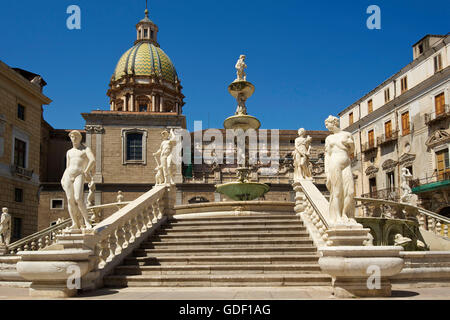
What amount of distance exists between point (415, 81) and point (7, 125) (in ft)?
98.2

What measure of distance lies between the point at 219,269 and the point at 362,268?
10.1 ft

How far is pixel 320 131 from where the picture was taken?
173 ft

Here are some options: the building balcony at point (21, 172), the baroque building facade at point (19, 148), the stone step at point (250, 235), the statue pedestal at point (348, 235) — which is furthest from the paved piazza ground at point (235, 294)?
the building balcony at point (21, 172)

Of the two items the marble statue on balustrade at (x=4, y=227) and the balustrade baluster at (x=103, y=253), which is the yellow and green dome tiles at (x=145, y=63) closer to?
the marble statue on balustrade at (x=4, y=227)

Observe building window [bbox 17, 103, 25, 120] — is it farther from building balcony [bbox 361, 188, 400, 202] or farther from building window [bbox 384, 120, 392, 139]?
building window [bbox 384, 120, 392, 139]

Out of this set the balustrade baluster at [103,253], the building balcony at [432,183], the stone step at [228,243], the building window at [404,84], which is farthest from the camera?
the building window at [404,84]

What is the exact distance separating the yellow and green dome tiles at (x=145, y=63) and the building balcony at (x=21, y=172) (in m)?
24.3

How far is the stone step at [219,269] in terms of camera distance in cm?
881

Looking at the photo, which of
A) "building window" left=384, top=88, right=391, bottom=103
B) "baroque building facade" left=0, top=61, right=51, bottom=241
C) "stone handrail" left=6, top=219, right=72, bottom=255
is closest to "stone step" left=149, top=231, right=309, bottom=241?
"stone handrail" left=6, top=219, right=72, bottom=255

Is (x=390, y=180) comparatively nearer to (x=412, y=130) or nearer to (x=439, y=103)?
(x=412, y=130)

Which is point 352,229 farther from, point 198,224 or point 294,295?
point 198,224

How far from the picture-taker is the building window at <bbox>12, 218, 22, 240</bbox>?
2764cm

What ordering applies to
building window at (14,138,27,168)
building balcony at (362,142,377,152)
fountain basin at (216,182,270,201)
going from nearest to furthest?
fountain basin at (216,182,270,201) < building window at (14,138,27,168) < building balcony at (362,142,377,152)

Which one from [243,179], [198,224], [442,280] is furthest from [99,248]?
[243,179]
